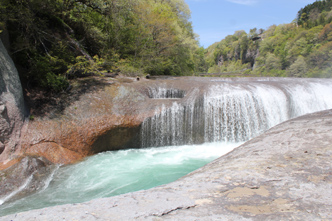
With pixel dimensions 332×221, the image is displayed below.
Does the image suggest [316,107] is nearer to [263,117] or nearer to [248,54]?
[263,117]

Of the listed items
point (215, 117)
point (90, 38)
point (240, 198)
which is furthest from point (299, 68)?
point (240, 198)

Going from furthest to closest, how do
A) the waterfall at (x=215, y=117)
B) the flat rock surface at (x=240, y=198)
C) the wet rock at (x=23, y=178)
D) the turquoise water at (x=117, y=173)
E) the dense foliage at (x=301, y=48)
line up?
the dense foliage at (x=301, y=48) → the waterfall at (x=215, y=117) → the wet rock at (x=23, y=178) → the turquoise water at (x=117, y=173) → the flat rock surface at (x=240, y=198)

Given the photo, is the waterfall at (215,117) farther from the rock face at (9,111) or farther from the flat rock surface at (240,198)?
the flat rock surface at (240,198)

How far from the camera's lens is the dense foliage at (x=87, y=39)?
8070mm

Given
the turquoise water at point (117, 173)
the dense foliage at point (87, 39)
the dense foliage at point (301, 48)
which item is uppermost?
the dense foliage at point (301, 48)

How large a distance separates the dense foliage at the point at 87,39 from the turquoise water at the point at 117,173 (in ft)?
11.9

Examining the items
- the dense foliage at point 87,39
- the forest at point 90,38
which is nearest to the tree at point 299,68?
the forest at point 90,38

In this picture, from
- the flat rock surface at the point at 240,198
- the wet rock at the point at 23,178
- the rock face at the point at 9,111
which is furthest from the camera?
the rock face at the point at 9,111

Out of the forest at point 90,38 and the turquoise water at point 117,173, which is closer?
the turquoise water at point 117,173

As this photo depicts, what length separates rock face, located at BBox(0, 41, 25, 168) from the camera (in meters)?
5.93

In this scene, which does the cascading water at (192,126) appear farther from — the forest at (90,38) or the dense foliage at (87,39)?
the dense foliage at (87,39)

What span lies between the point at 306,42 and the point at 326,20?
9.29m

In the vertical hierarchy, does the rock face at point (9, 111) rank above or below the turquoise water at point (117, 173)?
above

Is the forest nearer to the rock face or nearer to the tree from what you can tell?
the rock face
